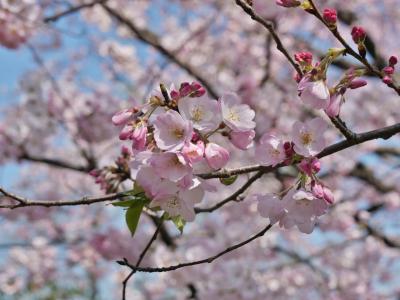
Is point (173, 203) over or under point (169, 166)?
under

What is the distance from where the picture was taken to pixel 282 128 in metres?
6.45

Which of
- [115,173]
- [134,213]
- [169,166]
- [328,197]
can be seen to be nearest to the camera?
[169,166]

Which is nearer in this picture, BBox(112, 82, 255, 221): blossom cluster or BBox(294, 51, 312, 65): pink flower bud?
BBox(112, 82, 255, 221): blossom cluster

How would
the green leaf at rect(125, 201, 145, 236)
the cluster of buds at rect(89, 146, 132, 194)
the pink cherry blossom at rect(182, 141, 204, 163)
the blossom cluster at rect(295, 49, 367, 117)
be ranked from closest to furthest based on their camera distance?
the pink cherry blossom at rect(182, 141, 204, 163), the blossom cluster at rect(295, 49, 367, 117), the green leaf at rect(125, 201, 145, 236), the cluster of buds at rect(89, 146, 132, 194)

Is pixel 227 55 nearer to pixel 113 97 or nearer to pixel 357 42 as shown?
pixel 113 97

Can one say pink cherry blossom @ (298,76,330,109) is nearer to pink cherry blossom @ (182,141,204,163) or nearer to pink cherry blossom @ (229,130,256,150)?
pink cherry blossom @ (229,130,256,150)

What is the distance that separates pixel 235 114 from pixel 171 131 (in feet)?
0.76

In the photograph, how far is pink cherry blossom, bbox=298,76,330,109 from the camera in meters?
1.32

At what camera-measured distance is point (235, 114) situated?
1417 millimetres

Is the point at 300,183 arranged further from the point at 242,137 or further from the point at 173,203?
the point at 173,203

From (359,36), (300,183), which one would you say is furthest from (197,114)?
(359,36)

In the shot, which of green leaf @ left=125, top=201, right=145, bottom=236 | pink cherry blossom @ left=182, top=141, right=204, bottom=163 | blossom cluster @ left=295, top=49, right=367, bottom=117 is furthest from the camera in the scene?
green leaf @ left=125, top=201, right=145, bottom=236

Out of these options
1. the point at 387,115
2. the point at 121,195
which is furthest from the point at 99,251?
the point at 387,115

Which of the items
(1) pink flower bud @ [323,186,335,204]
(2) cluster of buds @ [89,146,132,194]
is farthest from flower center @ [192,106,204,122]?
(2) cluster of buds @ [89,146,132,194]
